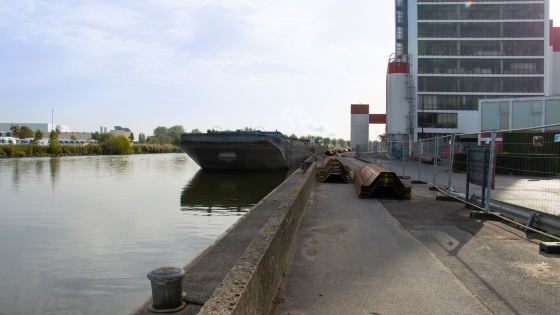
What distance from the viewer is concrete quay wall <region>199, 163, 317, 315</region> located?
230 cm

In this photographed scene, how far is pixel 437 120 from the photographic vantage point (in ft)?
171

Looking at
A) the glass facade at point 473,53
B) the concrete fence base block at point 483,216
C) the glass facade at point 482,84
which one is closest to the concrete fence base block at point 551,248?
the concrete fence base block at point 483,216

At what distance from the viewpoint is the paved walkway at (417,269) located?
3.44 m

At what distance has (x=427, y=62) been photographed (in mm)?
52938

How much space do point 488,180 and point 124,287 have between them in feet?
22.0

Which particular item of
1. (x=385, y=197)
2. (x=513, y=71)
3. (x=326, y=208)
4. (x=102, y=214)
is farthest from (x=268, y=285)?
(x=513, y=71)

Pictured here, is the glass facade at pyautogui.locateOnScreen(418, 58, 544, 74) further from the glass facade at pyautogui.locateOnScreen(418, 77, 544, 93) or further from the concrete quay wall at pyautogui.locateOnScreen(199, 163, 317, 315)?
the concrete quay wall at pyautogui.locateOnScreen(199, 163, 317, 315)

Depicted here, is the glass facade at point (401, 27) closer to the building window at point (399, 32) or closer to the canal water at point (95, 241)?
the building window at point (399, 32)

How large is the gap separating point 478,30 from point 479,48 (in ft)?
8.49

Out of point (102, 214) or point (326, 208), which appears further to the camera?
point (102, 214)

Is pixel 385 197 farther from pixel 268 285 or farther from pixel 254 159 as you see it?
pixel 254 159

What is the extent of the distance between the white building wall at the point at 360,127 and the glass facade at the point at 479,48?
27506 mm

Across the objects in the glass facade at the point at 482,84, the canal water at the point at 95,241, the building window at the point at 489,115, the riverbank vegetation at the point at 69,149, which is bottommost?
the canal water at the point at 95,241

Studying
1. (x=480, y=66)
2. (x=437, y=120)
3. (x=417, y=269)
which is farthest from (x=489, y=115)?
(x=417, y=269)
